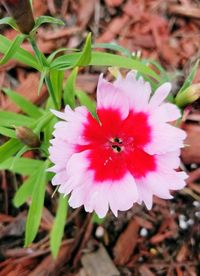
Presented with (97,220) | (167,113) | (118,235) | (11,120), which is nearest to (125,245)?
(118,235)

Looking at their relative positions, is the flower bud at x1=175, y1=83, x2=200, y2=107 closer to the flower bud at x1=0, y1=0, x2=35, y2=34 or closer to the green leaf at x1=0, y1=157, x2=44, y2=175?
the flower bud at x1=0, y1=0, x2=35, y2=34

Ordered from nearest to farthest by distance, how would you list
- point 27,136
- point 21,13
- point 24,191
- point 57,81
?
point 21,13 < point 27,136 < point 57,81 < point 24,191

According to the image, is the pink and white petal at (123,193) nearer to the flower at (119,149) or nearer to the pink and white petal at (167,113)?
the flower at (119,149)

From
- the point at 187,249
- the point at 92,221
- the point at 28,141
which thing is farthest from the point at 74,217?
the point at 28,141

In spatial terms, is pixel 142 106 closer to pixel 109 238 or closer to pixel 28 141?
pixel 28 141

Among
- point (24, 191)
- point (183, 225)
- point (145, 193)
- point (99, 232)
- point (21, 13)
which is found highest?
A: point (21, 13)

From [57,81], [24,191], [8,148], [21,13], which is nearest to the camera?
[21,13]

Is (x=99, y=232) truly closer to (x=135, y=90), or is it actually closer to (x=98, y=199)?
(x=98, y=199)
